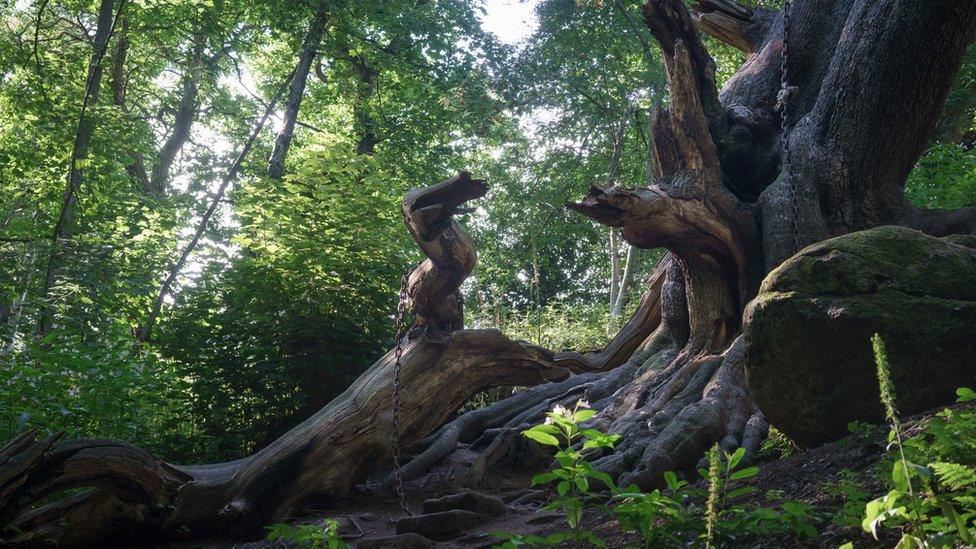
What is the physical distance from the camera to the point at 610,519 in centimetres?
444

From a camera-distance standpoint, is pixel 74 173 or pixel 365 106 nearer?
pixel 74 173

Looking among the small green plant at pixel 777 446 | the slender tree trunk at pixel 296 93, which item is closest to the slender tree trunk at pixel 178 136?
the slender tree trunk at pixel 296 93

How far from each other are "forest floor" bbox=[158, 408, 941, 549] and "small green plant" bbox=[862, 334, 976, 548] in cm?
24

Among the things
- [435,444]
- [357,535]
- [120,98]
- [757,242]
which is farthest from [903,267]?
[120,98]

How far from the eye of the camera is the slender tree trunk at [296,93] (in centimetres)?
1319

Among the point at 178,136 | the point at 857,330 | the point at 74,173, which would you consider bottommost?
the point at 857,330

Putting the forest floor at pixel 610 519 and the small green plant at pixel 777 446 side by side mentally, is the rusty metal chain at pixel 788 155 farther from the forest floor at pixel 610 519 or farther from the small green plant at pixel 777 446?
the forest floor at pixel 610 519

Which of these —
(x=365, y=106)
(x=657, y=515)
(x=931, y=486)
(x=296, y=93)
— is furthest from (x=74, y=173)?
(x=931, y=486)

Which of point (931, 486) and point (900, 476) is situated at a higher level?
point (900, 476)

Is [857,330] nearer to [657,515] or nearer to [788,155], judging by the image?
[657,515]

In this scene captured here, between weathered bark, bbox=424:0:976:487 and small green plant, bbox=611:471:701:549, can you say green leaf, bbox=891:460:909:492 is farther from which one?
weathered bark, bbox=424:0:976:487

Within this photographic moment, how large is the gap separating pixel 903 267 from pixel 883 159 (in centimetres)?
288

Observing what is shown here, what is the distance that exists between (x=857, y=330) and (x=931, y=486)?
1.58 m

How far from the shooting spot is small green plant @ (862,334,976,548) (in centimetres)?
219
